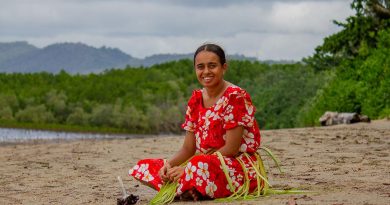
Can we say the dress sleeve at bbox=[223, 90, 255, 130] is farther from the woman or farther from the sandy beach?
the sandy beach

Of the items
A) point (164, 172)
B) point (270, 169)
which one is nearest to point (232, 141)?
point (164, 172)

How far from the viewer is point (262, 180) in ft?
21.3

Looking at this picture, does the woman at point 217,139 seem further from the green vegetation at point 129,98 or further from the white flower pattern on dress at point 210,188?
the green vegetation at point 129,98

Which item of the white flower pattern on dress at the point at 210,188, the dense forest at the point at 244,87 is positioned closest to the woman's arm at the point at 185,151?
the white flower pattern on dress at the point at 210,188

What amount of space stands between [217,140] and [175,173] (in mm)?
461

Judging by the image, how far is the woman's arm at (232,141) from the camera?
20.6ft

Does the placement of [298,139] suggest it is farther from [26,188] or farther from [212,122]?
[212,122]

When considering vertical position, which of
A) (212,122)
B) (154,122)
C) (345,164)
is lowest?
(154,122)

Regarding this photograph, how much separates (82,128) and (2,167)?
56243 mm

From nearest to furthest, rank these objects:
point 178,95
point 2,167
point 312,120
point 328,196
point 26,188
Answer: point 328,196 → point 26,188 → point 2,167 → point 312,120 → point 178,95

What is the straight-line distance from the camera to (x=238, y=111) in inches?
249

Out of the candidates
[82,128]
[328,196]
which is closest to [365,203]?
[328,196]

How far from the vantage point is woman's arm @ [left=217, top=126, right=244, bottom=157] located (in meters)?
6.28

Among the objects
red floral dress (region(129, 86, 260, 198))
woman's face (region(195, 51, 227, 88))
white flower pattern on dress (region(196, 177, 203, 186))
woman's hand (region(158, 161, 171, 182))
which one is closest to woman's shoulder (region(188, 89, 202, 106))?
red floral dress (region(129, 86, 260, 198))
